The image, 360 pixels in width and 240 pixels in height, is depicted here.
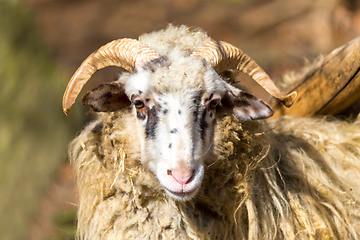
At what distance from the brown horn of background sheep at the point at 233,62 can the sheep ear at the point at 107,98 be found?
18.9 inches

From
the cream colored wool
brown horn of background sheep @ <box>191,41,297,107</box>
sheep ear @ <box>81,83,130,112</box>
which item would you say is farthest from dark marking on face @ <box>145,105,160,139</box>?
brown horn of background sheep @ <box>191,41,297,107</box>

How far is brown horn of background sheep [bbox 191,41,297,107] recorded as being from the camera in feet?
5.66

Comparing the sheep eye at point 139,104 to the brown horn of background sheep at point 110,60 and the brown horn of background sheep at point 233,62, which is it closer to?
the brown horn of background sheep at point 110,60

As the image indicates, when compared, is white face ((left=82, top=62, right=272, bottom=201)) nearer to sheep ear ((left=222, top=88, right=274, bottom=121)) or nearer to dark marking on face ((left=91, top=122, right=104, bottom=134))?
sheep ear ((left=222, top=88, right=274, bottom=121))

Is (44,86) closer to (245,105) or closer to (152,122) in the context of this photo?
(152,122)

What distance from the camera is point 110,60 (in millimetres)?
1781

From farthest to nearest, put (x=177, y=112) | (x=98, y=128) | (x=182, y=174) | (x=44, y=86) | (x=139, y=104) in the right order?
1. (x=44, y=86)
2. (x=98, y=128)
3. (x=139, y=104)
4. (x=177, y=112)
5. (x=182, y=174)

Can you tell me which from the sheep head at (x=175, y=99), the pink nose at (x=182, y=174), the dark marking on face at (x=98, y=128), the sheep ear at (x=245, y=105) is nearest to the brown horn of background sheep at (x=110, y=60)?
the sheep head at (x=175, y=99)

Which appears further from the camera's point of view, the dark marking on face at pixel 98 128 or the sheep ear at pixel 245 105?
the dark marking on face at pixel 98 128

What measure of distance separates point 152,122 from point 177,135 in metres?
0.19

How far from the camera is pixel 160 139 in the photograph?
5.17ft

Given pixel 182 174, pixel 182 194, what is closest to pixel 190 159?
pixel 182 174

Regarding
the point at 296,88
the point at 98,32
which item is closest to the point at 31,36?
the point at 98,32

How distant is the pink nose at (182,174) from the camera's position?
4.80ft
